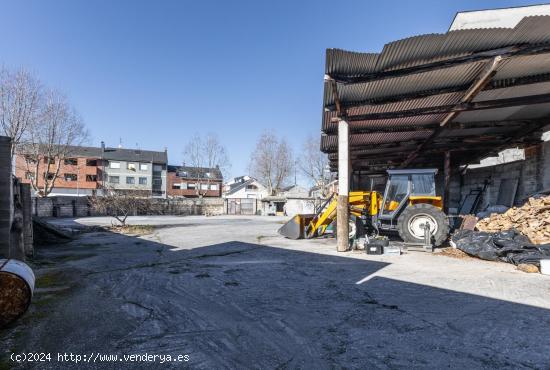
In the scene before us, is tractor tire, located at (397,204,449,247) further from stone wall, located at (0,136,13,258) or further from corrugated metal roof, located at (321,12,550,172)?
stone wall, located at (0,136,13,258)

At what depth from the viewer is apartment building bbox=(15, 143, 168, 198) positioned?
49.2 m

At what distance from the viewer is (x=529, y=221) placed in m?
7.55

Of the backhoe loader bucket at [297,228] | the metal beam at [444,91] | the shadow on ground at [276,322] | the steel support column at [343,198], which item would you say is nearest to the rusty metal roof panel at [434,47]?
the metal beam at [444,91]

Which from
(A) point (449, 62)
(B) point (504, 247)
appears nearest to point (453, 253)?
(B) point (504, 247)

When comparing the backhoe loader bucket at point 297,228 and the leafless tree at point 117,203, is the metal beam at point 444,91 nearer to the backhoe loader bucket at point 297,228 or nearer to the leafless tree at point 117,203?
the backhoe loader bucket at point 297,228

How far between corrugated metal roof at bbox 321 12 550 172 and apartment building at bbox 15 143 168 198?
149 ft

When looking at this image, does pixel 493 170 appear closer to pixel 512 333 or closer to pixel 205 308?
pixel 512 333

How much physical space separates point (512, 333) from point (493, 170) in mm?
13892

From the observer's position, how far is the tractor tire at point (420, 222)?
8.84 meters

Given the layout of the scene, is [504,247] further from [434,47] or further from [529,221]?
[434,47]

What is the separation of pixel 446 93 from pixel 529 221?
3899 mm

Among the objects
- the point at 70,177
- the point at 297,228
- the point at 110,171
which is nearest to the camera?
the point at 297,228

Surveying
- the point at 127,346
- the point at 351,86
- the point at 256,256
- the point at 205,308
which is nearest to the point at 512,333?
the point at 205,308

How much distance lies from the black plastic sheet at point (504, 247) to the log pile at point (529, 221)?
0.39 meters
